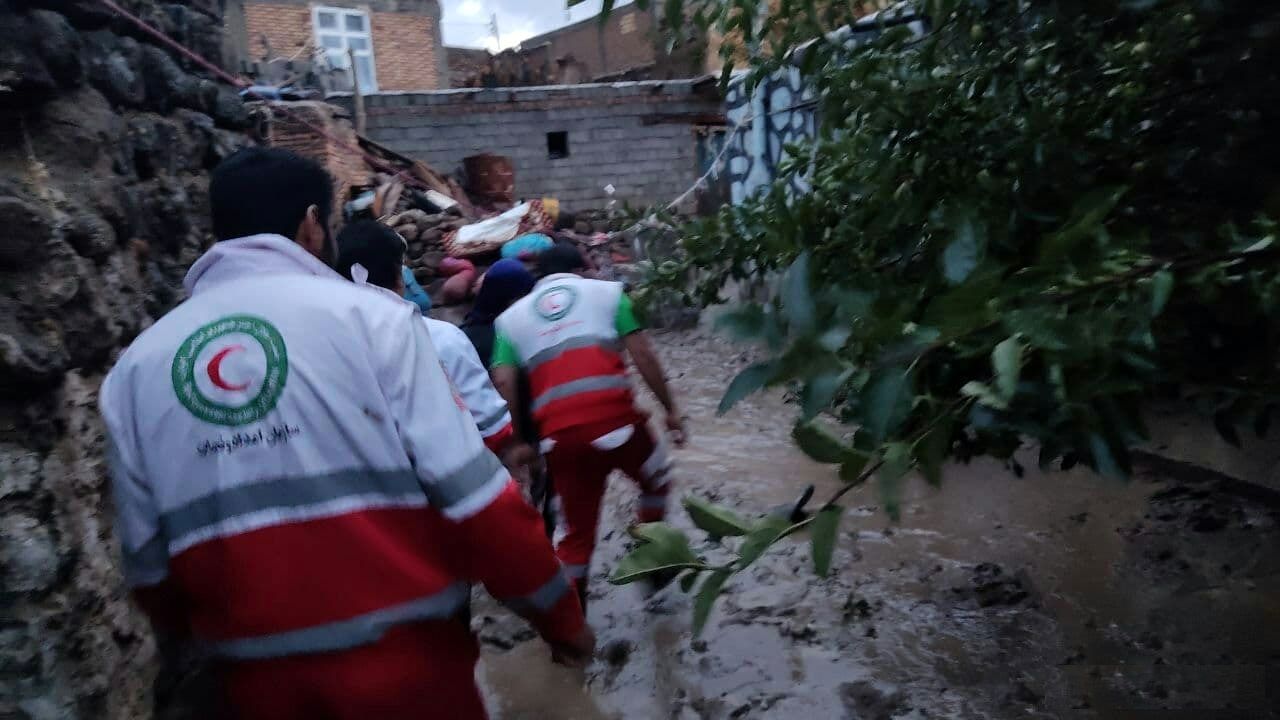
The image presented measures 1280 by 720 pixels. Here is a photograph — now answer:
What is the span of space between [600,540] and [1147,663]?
107 inches

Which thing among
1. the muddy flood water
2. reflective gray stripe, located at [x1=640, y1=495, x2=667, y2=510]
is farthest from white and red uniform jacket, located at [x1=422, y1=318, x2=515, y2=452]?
the muddy flood water

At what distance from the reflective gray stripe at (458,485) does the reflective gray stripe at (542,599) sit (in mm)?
241

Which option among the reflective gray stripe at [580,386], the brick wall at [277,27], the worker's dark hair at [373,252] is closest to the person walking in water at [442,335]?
the worker's dark hair at [373,252]

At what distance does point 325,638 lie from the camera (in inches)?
59.0

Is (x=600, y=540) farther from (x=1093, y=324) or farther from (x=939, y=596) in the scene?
(x=1093, y=324)

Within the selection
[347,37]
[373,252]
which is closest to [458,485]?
[373,252]

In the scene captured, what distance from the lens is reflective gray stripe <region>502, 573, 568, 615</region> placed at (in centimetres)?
167

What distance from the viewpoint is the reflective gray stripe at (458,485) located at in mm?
1524

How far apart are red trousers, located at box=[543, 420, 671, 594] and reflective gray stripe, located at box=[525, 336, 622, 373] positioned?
0.28m

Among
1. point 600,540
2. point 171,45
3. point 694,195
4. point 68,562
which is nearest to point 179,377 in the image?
point 68,562

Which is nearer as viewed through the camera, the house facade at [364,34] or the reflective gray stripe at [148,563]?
the reflective gray stripe at [148,563]

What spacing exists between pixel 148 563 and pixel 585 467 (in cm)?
214

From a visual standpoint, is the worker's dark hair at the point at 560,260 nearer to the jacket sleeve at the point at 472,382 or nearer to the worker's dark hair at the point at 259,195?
the jacket sleeve at the point at 472,382

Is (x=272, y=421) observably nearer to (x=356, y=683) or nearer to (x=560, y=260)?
(x=356, y=683)
